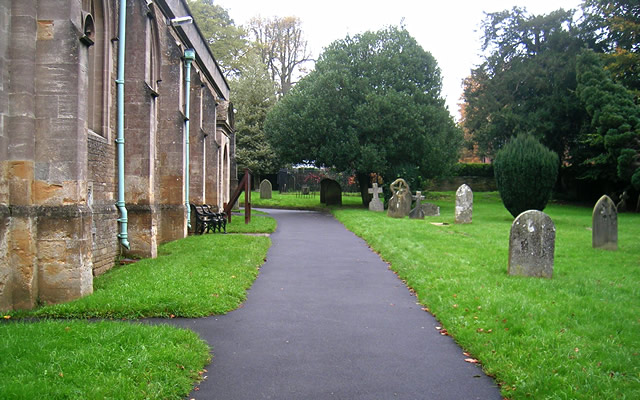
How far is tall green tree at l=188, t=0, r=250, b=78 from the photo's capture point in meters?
44.1

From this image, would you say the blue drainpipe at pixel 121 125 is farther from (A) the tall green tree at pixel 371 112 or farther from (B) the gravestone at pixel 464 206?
(A) the tall green tree at pixel 371 112

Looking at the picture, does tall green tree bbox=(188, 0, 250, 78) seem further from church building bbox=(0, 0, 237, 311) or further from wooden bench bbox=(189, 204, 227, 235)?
wooden bench bbox=(189, 204, 227, 235)

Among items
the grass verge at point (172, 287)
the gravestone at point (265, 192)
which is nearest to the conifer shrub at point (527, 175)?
the grass verge at point (172, 287)

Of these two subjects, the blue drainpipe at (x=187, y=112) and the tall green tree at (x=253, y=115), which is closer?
the blue drainpipe at (x=187, y=112)

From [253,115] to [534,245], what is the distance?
36.4 m

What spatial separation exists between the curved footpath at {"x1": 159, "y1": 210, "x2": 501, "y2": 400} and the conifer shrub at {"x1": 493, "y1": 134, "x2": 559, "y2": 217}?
12522 mm

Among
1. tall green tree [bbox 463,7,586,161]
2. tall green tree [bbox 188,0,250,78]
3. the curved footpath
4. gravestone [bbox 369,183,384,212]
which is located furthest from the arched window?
tall green tree [bbox 188,0,250,78]

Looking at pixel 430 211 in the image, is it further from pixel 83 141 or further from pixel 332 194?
pixel 83 141

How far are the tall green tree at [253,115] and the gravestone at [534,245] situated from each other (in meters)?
34.9

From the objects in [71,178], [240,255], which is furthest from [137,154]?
[71,178]

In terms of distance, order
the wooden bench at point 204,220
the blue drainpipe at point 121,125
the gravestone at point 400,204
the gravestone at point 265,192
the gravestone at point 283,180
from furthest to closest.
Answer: the gravestone at point 283,180
the gravestone at point 265,192
the gravestone at point 400,204
the wooden bench at point 204,220
the blue drainpipe at point 121,125

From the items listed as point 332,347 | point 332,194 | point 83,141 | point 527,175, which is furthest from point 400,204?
point 332,347

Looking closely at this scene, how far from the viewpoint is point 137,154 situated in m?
11.0

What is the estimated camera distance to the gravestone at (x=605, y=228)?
486 inches
